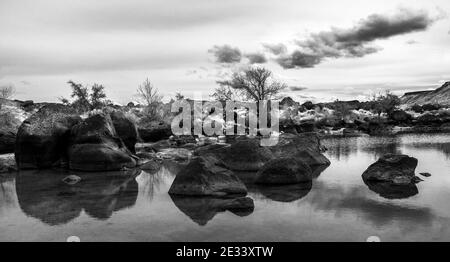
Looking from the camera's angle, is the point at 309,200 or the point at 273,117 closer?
the point at 309,200

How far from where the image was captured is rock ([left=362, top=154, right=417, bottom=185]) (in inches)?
624

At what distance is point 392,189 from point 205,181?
21.2 ft

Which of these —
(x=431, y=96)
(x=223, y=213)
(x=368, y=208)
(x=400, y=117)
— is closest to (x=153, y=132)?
(x=223, y=213)

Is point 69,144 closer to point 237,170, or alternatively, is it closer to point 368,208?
point 237,170

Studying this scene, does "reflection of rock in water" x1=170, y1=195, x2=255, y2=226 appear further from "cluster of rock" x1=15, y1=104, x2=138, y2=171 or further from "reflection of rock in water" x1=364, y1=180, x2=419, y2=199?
"cluster of rock" x1=15, y1=104, x2=138, y2=171

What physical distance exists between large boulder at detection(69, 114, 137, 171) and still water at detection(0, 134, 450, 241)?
358cm

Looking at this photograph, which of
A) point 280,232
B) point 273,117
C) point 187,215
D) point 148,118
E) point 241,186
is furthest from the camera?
point 273,117

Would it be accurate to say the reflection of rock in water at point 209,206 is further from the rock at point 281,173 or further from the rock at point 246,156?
the rock at point 246,156

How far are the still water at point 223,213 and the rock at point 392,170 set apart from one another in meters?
0.60

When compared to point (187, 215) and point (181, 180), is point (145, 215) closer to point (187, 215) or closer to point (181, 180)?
point (187, 215)

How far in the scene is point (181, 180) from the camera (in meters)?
14.4

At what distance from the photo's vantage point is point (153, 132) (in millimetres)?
39531
